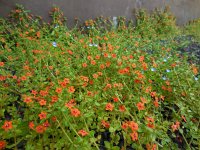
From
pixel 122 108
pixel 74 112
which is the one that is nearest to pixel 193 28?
pixel 122 108

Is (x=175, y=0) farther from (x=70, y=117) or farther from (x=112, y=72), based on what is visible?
(x=70, y=117)

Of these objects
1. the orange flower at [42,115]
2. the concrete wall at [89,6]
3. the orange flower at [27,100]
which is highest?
the concrete wall at [89,6]

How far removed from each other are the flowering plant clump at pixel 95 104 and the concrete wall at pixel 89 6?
1.20 m

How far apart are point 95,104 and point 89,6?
356 centimetres

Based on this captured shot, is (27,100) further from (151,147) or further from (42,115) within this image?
(151,147)

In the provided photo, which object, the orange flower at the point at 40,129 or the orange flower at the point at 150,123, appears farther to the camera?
the orange flower at the point at 150,123

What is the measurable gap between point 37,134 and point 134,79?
101 centimetres

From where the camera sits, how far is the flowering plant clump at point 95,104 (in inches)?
61.7

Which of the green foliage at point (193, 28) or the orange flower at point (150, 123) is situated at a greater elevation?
the green foliage at point (193, 28)

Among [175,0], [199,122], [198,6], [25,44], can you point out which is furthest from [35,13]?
[198,6]

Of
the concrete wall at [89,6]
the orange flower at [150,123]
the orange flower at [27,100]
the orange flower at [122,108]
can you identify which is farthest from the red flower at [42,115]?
the concrete wall at [89,6]

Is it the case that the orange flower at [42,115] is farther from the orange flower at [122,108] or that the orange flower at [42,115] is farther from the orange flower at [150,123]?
the orange flower at [150,123]

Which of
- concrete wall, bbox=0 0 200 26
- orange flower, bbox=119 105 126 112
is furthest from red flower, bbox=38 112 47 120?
concrete wall, bbox=0 0 200 26

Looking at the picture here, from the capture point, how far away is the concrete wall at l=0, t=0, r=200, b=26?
4129 mm
